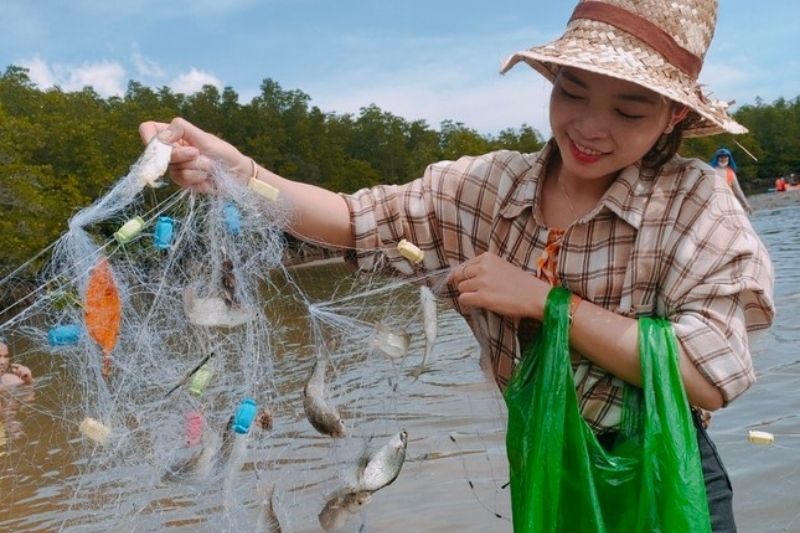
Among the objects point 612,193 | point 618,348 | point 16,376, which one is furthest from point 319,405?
point 16,376

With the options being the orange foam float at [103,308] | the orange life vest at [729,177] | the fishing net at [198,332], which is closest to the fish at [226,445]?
the fishing net at [198,332]

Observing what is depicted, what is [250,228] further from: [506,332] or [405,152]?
[405,152]

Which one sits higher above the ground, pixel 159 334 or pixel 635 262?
pixel 635 262

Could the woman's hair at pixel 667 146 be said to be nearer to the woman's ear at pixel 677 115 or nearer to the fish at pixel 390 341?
the woman's ear at pixel 677 115

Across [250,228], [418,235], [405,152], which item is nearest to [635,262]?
[418,235]

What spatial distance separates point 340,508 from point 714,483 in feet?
3.87

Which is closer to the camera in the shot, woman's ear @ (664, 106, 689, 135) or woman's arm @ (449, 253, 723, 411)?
woman's arm @ (449, 253, 723, 411)

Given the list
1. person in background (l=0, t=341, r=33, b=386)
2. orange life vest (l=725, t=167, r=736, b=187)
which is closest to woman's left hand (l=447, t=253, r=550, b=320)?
orange life vest (l=725, t=167, r=736, b=187)

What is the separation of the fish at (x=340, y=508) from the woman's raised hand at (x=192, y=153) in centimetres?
108

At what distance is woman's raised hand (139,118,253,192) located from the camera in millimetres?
2443

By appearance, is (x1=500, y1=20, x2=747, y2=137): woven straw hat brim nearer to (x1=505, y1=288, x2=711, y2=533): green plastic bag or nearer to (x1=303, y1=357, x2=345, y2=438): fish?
(x1=505, y1=288, x2=711, y2=533): green plastic bag

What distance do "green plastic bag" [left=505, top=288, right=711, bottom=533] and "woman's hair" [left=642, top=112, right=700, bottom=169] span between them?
0.49 metres

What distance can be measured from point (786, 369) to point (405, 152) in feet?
231

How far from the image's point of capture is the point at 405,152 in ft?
254
